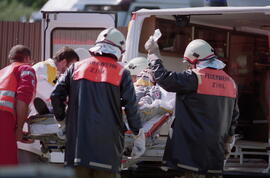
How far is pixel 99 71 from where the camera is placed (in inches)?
214

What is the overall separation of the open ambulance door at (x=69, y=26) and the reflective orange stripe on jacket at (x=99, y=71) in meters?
3.83

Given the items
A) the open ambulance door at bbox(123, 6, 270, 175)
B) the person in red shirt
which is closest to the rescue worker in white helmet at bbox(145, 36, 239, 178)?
the person in red shirt

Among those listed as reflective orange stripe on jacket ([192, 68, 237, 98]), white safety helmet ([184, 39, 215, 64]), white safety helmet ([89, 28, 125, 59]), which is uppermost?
white safety helmet ([89, 28, 125, 59])

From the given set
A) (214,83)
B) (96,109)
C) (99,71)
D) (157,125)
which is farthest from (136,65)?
(96,109)

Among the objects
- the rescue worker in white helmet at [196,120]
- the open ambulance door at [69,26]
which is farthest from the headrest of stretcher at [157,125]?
the open ambulance door at [69,26]

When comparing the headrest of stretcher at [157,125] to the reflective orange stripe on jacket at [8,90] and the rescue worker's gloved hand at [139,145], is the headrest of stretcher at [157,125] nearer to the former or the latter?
the rescue worker's gloved hand at [139,145]

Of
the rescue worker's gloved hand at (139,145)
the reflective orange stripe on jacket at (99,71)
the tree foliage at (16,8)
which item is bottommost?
the tree foliage at (16,8)

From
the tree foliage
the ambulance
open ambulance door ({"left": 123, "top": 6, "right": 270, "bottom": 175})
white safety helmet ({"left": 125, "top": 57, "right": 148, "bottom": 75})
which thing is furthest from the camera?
the tree foliage

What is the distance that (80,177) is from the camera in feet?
17.8

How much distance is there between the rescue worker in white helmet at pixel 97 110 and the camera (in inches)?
211

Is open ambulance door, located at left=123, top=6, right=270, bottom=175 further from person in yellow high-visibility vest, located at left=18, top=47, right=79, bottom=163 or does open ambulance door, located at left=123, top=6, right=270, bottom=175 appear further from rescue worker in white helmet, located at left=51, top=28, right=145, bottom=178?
rescue worker in white helmet, located at left=51, top=28, right=145, bottom=178

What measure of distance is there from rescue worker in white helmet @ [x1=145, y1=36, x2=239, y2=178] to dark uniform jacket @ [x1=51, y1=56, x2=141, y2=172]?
0.53m

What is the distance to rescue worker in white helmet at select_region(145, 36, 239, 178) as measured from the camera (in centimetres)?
591

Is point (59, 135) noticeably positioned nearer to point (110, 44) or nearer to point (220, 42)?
point (110, 44)
